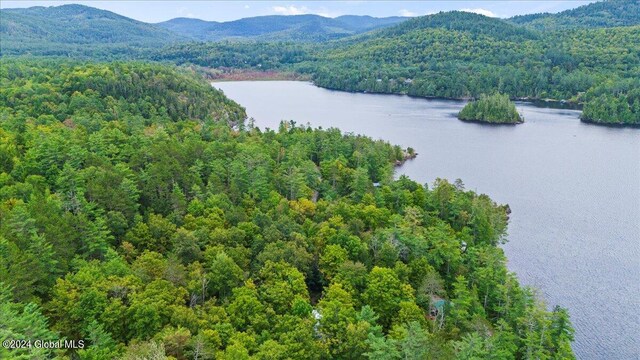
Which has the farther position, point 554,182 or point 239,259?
point 554,182

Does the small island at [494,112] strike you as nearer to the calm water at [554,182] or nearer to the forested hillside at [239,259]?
the calm water at [554,182]

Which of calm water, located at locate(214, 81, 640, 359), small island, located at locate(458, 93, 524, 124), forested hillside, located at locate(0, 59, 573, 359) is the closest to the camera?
forested hillside, located at locate(0, 59, 573, 359)

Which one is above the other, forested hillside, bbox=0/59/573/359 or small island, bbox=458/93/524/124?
small island, bbox=458/93/524/124

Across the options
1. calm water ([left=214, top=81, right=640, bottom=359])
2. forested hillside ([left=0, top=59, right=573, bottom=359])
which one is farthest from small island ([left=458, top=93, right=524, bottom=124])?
forested hillside ([left=0, top=59, right=573, bottom=359])

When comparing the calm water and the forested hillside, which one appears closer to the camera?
the forested hillside

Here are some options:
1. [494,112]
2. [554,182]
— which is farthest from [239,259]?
[494,112]

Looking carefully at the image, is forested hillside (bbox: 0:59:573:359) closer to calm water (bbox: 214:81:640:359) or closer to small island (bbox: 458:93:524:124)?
calm water (bbox: 214:81:640:359)

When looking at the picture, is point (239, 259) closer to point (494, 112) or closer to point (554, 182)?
point (554, 182)
